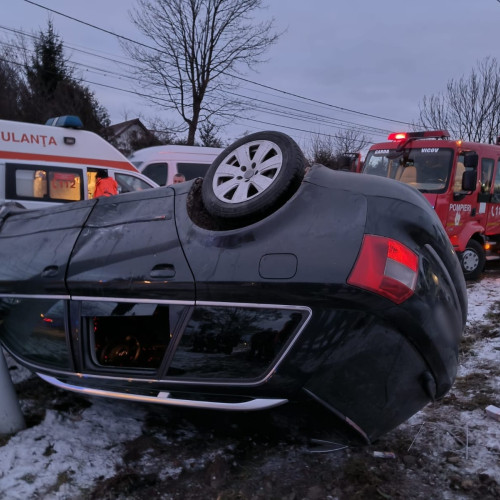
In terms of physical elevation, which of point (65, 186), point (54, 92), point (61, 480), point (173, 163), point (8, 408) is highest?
point (54, 92)

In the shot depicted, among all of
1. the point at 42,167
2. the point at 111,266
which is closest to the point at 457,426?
the point at 111,266

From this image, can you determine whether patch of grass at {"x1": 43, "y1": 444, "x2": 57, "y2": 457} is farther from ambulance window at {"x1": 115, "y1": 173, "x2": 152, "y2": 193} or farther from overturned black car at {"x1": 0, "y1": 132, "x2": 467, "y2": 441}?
ambulance window at {"x1": 115, "y1": 173, "x2": 152, "y2": 193}

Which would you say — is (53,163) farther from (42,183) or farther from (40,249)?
(40,249)

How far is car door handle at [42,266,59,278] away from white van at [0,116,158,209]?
5.84m

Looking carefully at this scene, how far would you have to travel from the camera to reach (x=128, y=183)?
28.9ft

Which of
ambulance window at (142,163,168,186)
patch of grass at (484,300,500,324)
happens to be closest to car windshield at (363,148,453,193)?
patch of grass at (484,300,500,324)

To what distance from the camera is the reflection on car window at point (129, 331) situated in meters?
2.20

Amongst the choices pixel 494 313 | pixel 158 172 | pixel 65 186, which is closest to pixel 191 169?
pixel 158 172

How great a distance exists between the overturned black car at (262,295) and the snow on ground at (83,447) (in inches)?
15.2

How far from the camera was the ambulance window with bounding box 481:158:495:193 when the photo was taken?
8.02 m

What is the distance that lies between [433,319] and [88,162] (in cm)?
763

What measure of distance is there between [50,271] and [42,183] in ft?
20.4

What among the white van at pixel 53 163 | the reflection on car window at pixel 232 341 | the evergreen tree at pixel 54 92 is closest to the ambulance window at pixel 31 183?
the white van at pixel 53 163

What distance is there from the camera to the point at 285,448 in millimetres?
2586
